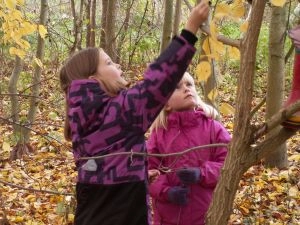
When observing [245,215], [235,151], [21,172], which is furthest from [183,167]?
[21,172]

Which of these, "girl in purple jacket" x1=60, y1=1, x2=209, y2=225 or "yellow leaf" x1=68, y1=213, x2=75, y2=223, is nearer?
"girl in purple jacket" x1=60, y1=1, x2=209, y2=225

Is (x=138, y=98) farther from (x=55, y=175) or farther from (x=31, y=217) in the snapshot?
(x=55, y=175)

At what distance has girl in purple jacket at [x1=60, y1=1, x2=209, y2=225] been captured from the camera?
1.67 m

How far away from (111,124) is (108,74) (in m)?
0.25

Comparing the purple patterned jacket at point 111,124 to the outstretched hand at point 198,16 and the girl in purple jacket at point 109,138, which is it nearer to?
the girl in purple jacket at point 109,138

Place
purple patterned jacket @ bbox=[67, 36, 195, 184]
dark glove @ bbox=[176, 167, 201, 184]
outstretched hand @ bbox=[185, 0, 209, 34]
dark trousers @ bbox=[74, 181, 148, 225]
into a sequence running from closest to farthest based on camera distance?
outstretched hand @ bbox=[185, 0, 209, 34]
purple patterned jacket @ bbox=[67, 36, 195, 184]
dark trousers @ bbox=[74, 181, 148, 225]
dark glove @ bbox=[176, 167, 201, 184]

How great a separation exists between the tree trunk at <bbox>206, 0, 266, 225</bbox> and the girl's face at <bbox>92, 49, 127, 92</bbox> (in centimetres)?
72

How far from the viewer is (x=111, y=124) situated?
170cm

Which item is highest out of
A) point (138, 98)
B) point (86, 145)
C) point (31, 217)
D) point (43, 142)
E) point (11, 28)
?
point (11, 28)

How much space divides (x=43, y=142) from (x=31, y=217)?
106 inches

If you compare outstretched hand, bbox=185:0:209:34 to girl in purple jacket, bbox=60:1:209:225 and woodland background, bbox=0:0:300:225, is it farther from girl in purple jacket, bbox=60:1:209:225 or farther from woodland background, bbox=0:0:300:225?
girl in purple jacket, bbox=60:1:209:225

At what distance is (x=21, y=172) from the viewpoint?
5305 millimetres

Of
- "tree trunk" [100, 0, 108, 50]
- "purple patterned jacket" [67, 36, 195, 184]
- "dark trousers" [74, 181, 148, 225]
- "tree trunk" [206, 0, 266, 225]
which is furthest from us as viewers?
"tree trunk" [100, 0, 108, 50]

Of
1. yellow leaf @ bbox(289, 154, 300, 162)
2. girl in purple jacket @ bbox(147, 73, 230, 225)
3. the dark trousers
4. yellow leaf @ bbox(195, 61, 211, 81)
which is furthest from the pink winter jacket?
yellow leaf @ bbox(289, 154, 300, 162)
